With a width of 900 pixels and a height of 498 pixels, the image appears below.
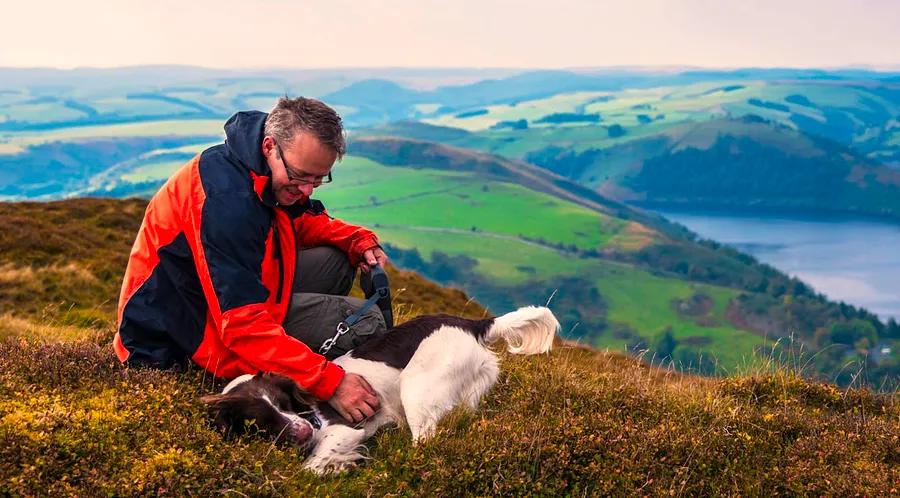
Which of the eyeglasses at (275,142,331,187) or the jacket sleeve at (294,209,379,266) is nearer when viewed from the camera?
the eyeglasses at (275,142,331,187)

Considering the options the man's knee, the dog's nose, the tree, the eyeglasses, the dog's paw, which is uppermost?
the eyeglasses

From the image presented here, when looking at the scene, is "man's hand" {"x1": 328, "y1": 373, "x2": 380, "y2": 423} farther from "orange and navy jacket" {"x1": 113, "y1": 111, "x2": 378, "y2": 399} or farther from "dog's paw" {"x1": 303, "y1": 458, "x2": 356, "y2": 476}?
"dog's paw" {"x1": 303, "y1": 458, "x2": 356, "y2": 476}

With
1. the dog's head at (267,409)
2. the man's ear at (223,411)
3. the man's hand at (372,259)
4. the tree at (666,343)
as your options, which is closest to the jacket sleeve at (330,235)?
the man's hand at (372,259)

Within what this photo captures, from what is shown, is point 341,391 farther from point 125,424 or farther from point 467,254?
point 467,254

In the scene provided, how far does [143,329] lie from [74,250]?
50.6 ft

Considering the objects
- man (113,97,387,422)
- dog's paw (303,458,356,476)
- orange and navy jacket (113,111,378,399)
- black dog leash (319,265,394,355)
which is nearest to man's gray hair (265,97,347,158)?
man (113,97,387,422)

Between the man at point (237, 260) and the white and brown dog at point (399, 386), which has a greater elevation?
the man at point (237, 260)

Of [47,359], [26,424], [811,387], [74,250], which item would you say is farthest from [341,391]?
[74,250]

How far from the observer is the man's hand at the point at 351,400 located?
539cm

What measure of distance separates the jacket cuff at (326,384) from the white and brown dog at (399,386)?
153 millimetres

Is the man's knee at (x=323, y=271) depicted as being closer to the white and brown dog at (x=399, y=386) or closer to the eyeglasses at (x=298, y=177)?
the white and brown dog at (x=399, y=386)

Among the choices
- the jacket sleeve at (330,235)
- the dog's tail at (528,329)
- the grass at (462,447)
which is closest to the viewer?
the grass at (462,447)

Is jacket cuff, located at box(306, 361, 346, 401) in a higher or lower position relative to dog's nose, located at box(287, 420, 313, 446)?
higher

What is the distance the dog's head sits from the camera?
522 cm
